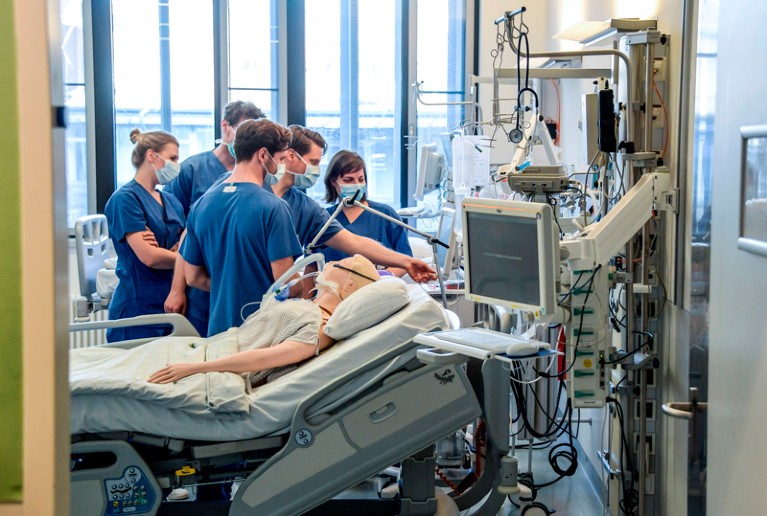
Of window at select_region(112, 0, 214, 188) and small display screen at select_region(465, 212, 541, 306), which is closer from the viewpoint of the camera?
small display screen at select_region(465, 212, 541, 306)

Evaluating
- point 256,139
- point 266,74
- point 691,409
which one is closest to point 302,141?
point 256,139

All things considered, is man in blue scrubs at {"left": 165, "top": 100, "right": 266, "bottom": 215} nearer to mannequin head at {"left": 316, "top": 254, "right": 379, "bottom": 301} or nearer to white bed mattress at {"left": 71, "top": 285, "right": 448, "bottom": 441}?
mannequin head at {"left": 316, "top": 254, "right": 379, "bottom": 301}

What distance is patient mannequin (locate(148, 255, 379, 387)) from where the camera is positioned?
288cm

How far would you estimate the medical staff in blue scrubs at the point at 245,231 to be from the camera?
11.5 ft

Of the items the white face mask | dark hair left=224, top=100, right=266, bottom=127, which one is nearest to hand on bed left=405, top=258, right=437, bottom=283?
the white face mask

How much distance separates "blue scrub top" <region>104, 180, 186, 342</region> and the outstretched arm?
48.0 inches

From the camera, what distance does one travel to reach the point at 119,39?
19.9 ft

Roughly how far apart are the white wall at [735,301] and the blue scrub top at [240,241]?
2209 mm

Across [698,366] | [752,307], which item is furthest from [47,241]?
[698,366]

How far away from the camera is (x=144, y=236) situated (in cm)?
404

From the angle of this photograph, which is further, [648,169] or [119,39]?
[119,39]

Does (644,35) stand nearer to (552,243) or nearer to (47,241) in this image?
(552,243)

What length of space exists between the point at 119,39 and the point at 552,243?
4.40 m

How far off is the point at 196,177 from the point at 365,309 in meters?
1.96
